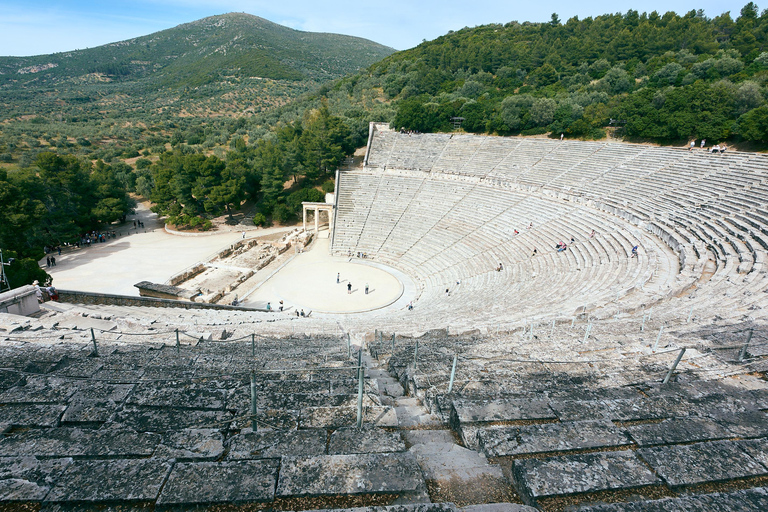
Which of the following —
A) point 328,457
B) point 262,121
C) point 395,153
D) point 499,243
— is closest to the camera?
point 328,457

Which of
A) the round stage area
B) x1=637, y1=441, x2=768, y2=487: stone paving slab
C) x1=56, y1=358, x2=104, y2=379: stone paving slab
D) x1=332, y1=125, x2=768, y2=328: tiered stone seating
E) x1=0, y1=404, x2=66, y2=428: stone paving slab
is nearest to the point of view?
x1=637, y1=441, x2=768, y2=487: stone paving slab

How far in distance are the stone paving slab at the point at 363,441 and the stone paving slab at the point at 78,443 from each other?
1408 millimetres

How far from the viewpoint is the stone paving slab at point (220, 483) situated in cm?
230

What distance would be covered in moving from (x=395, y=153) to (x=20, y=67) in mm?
188572

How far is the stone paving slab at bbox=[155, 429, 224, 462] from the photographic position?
2926mm

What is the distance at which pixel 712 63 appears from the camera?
40.5 m

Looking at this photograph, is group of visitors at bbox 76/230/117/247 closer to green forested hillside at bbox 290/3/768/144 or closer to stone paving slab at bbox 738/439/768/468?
green forested hillside at bbox 290/3/768/144

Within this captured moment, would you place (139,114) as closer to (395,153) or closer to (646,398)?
(395,153)

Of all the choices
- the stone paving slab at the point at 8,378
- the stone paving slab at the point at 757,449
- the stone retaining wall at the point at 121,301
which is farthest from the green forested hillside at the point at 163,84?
the stone paving slab at the point at 757,449

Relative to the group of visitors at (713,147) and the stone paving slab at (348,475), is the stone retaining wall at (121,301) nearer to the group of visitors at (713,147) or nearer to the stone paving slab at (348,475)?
the stone paving slab at (348,475)

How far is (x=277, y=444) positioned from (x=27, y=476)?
1560mm

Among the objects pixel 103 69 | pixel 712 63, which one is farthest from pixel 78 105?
pixel 712 63

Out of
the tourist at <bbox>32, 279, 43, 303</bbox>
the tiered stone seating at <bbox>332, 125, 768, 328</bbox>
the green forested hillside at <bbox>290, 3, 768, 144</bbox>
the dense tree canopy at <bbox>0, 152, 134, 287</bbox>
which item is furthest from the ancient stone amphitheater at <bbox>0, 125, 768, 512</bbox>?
the green forested hillside at <bbox>290, 3, 768, 144</bbox>

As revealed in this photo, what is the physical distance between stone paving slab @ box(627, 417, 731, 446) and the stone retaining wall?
17281mm
